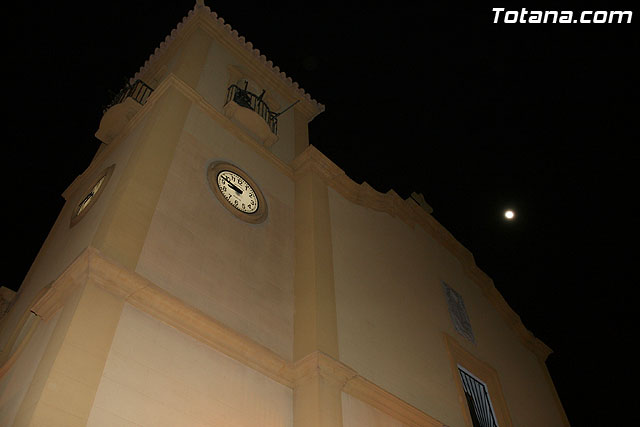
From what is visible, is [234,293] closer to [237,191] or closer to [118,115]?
[237,191]

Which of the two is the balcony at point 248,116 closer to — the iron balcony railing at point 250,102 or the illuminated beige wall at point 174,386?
the iron balcony railing at point 250,102

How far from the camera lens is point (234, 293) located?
10.4m

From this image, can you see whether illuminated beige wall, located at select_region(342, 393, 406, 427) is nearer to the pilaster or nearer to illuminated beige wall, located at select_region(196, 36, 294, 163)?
the pilaster

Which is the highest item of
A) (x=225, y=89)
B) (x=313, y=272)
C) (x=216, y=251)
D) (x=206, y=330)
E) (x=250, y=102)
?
(x=225, y=89)

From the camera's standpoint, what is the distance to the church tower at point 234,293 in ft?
25.8

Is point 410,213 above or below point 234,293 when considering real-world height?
above

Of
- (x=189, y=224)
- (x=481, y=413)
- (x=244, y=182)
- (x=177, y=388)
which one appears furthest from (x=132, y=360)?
(x=481, y=413)

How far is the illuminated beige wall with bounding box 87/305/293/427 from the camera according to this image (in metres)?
7.40

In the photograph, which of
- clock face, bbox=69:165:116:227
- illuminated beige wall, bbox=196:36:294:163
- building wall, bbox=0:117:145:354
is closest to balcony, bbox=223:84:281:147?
illuminated beige wall, bbox=196:36:294:163

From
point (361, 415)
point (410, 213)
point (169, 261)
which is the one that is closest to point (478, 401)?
point (361, 415)

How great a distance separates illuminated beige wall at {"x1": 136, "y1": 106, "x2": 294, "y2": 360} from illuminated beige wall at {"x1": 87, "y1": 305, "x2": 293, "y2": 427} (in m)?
0.85

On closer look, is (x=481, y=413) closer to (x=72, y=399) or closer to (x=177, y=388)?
(x=177, y=388)

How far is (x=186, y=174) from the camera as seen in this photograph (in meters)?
11.4

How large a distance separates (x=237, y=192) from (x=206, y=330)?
4200mm
